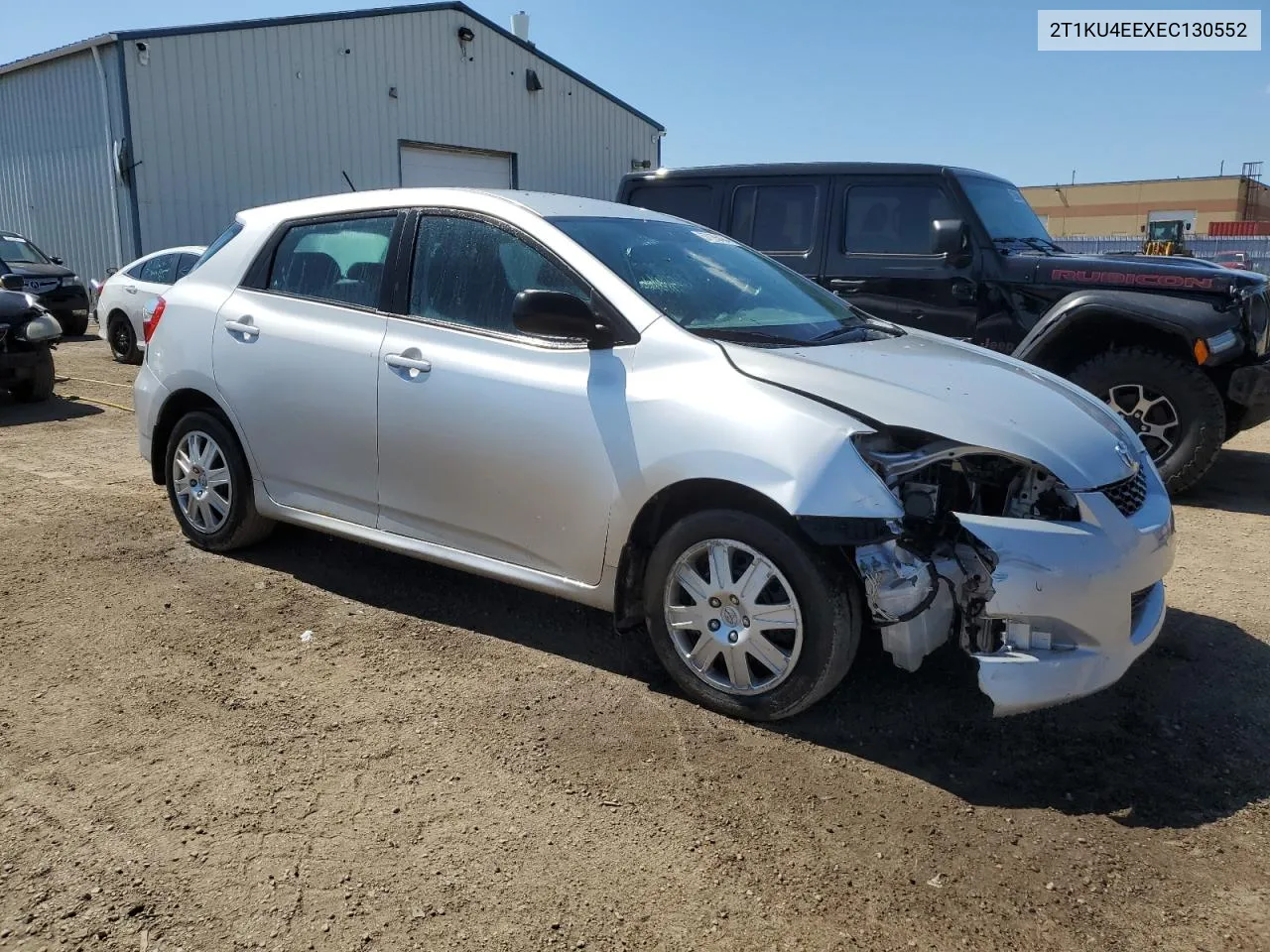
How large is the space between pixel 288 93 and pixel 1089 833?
62.5ft

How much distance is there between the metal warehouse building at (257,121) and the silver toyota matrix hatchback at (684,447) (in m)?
12.2

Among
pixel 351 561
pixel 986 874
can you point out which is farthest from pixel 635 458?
pixel 351 561

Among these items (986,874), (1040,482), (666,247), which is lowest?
(986,874)

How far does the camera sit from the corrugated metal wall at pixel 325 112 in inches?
671

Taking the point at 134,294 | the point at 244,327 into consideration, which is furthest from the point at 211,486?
the point at 134,294

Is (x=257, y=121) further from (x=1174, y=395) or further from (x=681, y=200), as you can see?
(x=1174, y=395)

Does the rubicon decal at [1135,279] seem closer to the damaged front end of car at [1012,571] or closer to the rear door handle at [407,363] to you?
the damaged front end of car at [1012,571]

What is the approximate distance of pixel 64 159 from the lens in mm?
18266

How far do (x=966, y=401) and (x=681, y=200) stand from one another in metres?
5.01

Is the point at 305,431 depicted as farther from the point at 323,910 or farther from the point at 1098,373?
the point at 1098,373

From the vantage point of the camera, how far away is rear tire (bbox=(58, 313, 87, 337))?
51.6 feet

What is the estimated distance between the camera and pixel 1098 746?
3.30 meters

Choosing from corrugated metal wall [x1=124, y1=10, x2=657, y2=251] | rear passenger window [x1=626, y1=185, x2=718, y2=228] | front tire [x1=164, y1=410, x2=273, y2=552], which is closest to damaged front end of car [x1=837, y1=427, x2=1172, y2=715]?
front tire [x1=164, y1=410, x2=273, y2=552]

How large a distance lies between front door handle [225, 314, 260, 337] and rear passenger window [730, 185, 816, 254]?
3923 mm
